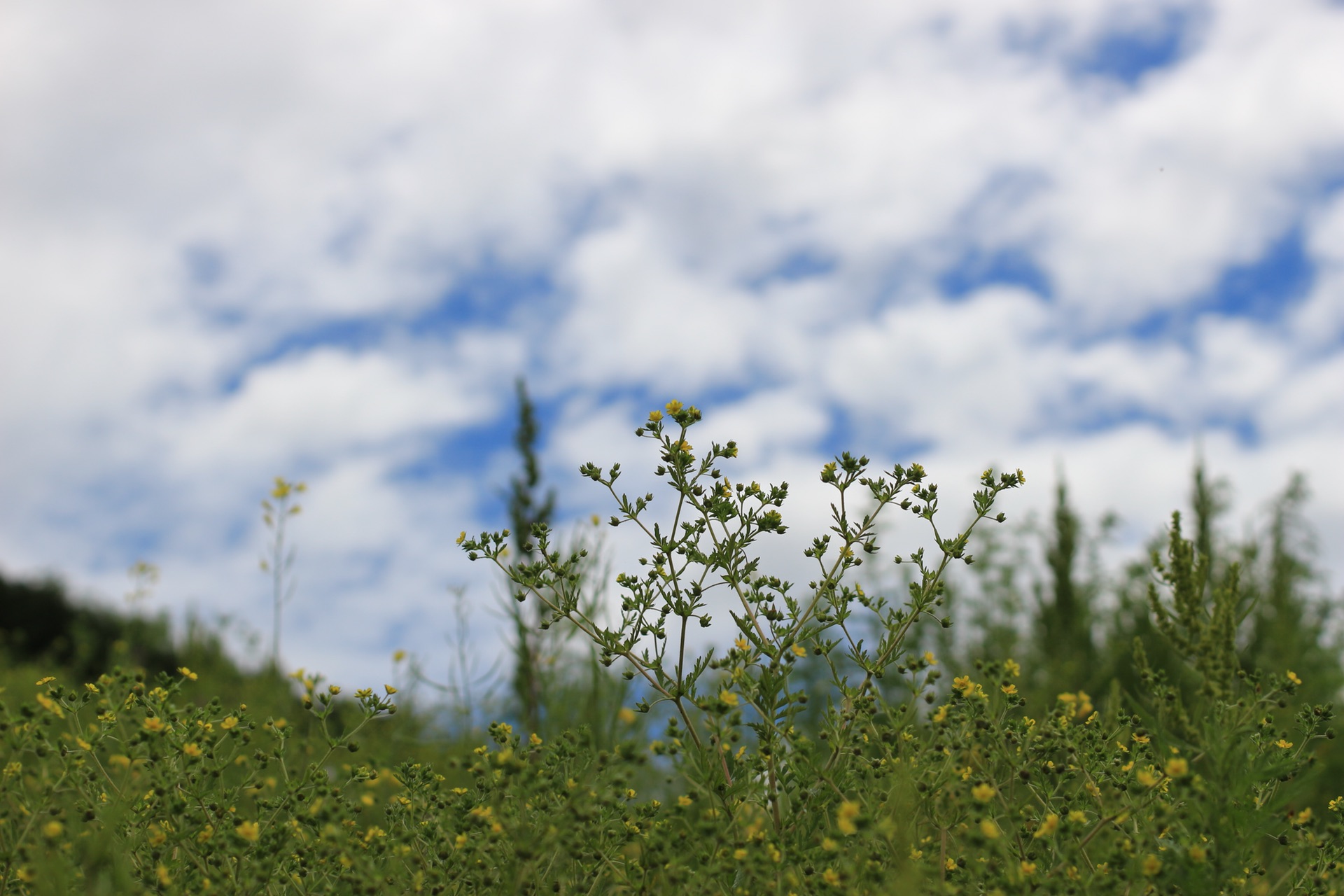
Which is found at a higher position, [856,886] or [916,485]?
[916,485]

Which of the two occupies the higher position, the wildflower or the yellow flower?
the wildflower

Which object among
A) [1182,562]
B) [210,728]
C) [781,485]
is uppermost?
[781,485]

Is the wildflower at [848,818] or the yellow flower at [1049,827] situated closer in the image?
the wildflower at [848,818]

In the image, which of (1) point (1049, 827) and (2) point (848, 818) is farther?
(1) point (1049, 827)

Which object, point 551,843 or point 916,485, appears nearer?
point 551,843

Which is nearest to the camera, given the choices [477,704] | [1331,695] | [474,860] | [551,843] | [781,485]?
[551,843]

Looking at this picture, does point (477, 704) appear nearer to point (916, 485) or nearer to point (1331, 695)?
point (916, 485)

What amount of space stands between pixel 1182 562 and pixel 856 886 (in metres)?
1.32

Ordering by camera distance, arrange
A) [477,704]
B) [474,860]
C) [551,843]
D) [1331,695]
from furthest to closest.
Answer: [1331,695] → [477,704] → [474,860] → [551,843]

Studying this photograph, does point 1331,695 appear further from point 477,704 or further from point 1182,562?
point 1182,562

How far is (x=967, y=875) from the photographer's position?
2877 millimetres

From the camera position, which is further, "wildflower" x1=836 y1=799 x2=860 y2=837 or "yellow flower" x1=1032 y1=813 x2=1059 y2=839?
"yellow flower" x1=1032 y1=813 x2=1059 y2=839

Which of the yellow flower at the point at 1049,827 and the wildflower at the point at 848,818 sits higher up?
the wildflower at the point at 848,818

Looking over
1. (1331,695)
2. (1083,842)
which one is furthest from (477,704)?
(1331,695)
